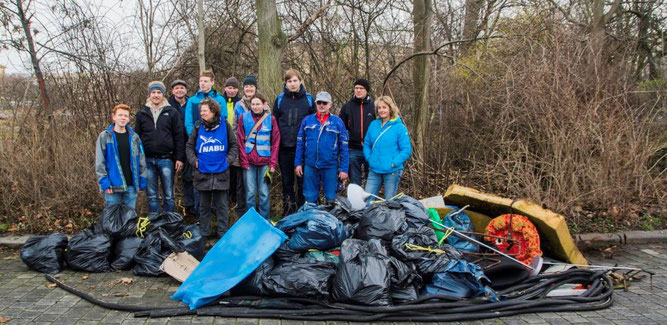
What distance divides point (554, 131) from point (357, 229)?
12.6 ft

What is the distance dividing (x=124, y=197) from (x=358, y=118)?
3.15 m

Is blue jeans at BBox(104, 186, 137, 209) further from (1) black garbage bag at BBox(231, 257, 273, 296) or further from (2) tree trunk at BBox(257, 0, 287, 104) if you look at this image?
(2) tree trunk at BBox(257, 0, 287, 104)

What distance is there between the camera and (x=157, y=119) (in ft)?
20.2

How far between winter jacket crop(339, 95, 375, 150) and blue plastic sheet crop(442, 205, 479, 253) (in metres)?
1.59

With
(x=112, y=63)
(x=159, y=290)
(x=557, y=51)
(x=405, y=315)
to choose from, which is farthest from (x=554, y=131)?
(x=112, y=63)

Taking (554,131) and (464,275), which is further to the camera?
(554,131)

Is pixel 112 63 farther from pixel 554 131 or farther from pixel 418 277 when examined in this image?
pixel 554 131

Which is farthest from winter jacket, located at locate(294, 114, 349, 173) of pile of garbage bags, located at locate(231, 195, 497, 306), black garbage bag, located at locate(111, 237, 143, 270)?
black garbage bag, located at locate(111, 237, 143, 270)

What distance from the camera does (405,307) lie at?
162 inches

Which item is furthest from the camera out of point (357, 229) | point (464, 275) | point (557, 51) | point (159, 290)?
point (557, 51)

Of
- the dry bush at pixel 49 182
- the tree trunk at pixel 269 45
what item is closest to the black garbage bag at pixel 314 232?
the dry bush at pixel 49 182

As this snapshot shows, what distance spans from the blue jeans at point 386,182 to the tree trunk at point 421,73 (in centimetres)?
134

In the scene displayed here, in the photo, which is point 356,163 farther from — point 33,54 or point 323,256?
point 33,54

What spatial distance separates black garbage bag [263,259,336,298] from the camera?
4.29 metres
